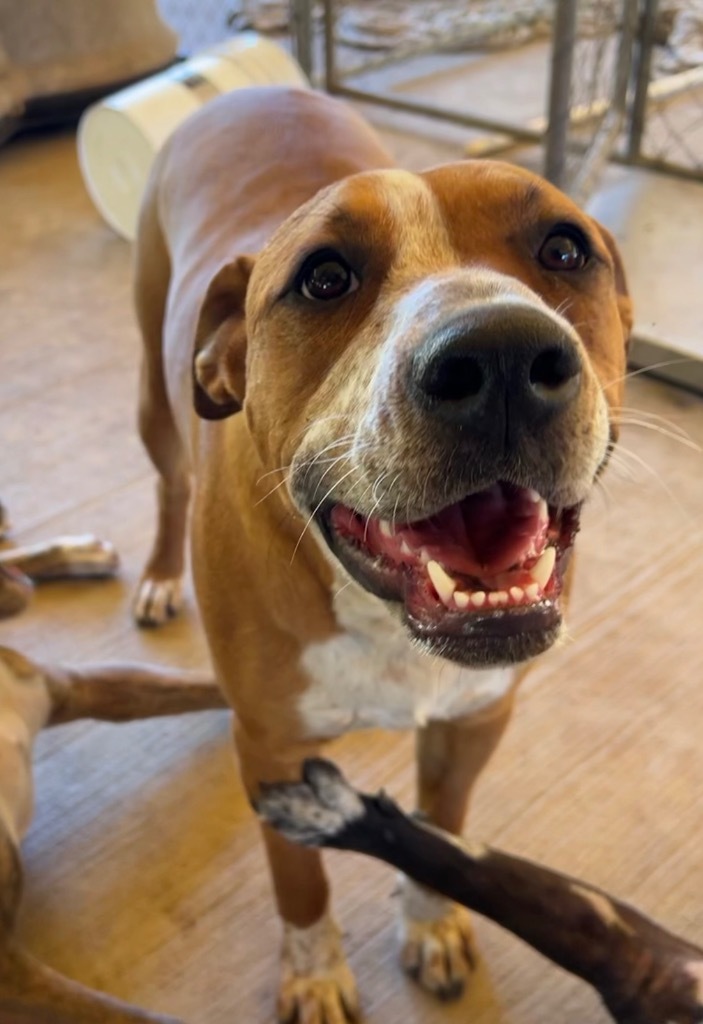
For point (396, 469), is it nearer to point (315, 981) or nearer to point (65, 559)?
point (315, 981)

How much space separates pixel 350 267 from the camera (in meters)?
1.21

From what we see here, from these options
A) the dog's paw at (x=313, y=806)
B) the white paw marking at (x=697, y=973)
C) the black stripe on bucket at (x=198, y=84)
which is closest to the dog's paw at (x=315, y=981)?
the dog's paw at (x=313, y=806)

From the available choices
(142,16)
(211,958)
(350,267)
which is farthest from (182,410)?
(142,16)

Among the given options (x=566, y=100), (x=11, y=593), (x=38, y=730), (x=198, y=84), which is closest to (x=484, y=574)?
(x=38, y=730)

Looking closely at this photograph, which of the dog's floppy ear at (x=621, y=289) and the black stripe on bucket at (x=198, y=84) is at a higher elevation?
the dog's floppy ear at (x=621, y=289)

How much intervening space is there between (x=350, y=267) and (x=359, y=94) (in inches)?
164

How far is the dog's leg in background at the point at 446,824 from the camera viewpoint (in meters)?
1.60

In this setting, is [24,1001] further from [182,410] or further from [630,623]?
[630,623]

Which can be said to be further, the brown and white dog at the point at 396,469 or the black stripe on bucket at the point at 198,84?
the black stripe on bucket at the point at 198,84

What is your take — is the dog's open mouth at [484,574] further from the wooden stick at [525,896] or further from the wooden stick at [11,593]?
the wooden stick at [11,593]

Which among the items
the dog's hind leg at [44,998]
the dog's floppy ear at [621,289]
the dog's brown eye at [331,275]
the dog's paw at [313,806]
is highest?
the dog's brown eye at [331,275]

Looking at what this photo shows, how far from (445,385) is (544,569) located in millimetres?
258

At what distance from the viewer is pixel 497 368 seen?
945 millimetres

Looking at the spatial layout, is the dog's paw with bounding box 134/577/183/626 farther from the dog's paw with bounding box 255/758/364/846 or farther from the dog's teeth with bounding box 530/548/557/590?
the dog's teeth with bounding box 530/548/557/590
